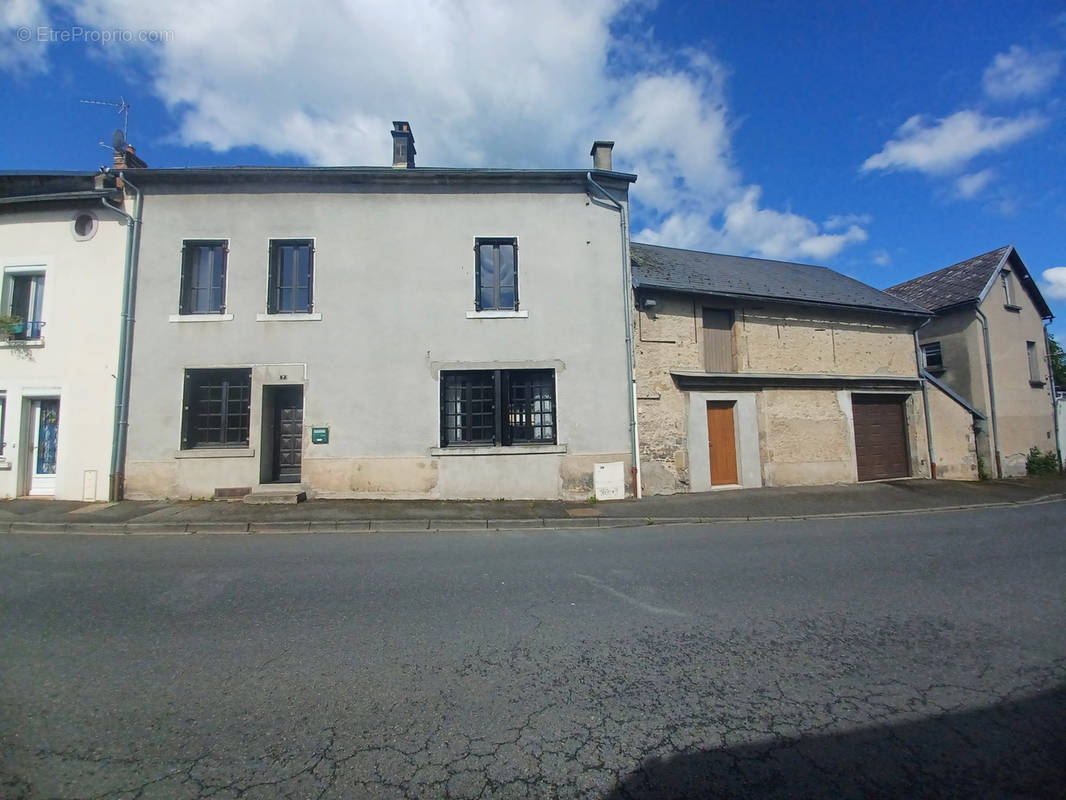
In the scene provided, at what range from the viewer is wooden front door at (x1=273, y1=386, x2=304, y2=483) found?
11484 millimetres

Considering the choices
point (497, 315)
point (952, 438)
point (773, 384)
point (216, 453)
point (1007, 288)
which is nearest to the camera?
point (216, 453)

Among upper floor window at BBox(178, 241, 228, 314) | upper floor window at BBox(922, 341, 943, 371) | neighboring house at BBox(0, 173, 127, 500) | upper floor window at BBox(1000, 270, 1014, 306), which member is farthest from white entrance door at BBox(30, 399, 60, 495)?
upper floor window at BBox(1000, 270, 1014, 306)

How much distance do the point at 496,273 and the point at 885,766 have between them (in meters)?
10.8

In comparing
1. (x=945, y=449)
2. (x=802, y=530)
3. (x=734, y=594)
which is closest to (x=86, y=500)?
(x=734, y=594)

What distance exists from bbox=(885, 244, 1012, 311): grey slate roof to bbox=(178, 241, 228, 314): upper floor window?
73.9 ft

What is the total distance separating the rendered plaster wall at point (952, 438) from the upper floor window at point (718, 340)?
707 cm

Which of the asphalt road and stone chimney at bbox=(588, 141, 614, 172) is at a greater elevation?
stone chimney at bbox=(588, 141, 614, 172)

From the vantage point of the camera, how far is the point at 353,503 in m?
10.4

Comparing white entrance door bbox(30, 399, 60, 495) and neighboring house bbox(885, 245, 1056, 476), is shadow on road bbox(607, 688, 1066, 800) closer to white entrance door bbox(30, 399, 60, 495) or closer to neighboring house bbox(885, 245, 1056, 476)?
white entrance door bbox(30, 399, 60, 495)

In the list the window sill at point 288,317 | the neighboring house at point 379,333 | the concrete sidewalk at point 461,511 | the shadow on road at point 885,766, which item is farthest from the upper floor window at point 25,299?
the shadow on road at point 885,766

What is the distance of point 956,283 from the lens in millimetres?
18594

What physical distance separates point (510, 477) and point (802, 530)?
5702mm

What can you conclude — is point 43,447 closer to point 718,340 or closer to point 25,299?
point 25,299

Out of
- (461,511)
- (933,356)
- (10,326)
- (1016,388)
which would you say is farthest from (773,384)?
(10,326)
